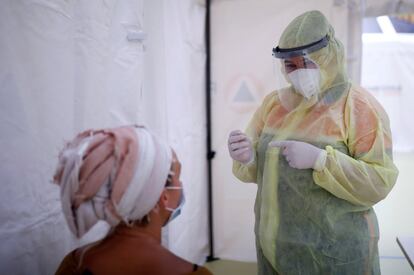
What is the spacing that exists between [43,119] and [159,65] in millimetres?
674

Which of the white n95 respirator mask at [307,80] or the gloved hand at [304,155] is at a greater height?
the white n95 respirator mask at [307,80]

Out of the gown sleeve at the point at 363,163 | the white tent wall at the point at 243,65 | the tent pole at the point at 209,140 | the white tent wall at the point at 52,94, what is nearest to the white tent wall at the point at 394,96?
the white tent wall at the point at 243,65

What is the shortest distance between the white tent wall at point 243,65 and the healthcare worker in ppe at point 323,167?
71 cm

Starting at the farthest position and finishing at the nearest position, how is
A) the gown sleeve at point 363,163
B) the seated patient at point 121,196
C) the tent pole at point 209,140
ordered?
the tent pole at point 209,140 < the gown sleeve at point 363,163 < the seated patient at point 121,196

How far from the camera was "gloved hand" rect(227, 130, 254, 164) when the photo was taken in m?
1.06

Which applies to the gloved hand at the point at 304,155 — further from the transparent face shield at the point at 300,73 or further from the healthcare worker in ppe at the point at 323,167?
the transparent face shield at the point at 300,73

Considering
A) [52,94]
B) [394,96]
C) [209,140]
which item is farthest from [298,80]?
[394,96]

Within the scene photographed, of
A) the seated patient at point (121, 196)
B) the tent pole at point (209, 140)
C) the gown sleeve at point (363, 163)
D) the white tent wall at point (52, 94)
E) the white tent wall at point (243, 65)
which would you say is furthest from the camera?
the tent pole at point (209, 140)

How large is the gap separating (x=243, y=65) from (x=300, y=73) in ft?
2.81

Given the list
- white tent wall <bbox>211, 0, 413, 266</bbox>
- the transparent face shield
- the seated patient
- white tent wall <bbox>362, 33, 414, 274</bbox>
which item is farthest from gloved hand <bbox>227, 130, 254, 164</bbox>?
white tent wall <bbox>362, 33, 414, 274</bbox>

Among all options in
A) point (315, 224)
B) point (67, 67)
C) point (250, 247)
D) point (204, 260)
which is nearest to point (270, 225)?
point (315, 224)

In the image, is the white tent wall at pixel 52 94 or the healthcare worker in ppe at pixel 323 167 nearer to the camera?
the white tent wall at pixel 52 94

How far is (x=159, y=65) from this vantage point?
143 centimetres

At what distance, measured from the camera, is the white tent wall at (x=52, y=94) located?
Answer: 768mm
